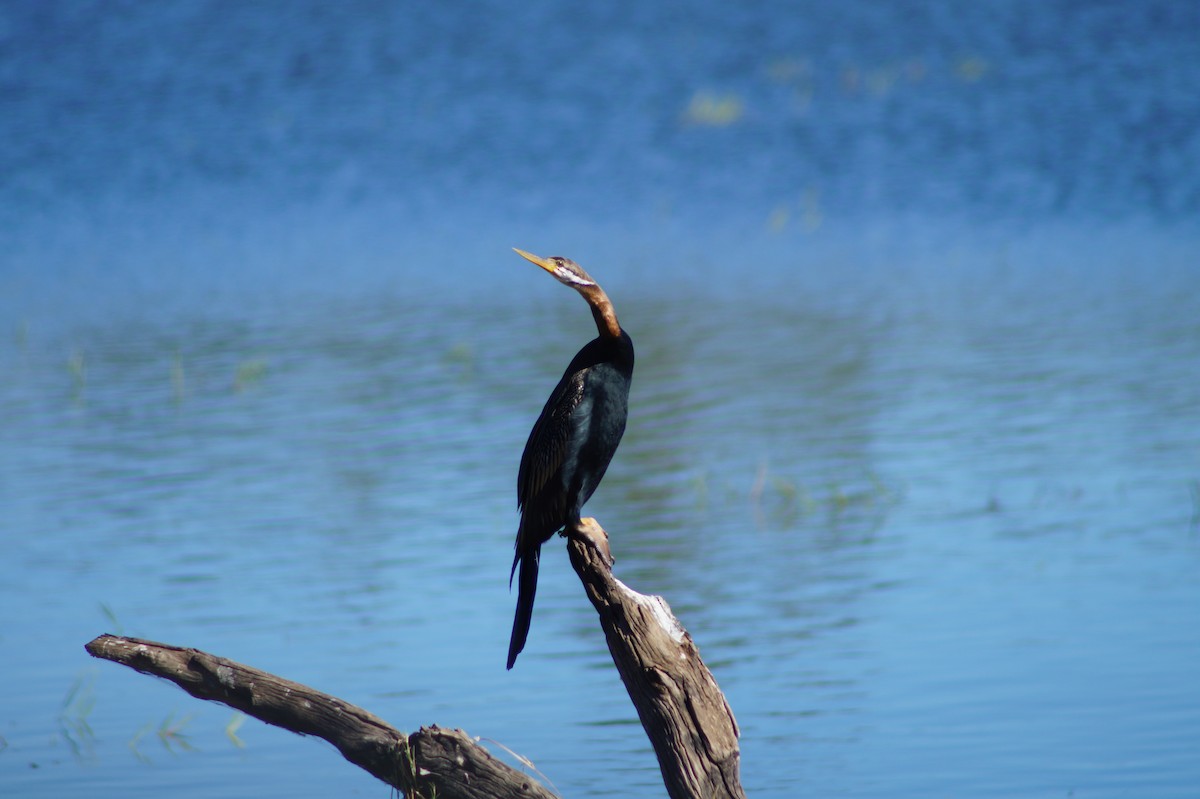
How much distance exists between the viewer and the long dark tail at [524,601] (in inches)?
150

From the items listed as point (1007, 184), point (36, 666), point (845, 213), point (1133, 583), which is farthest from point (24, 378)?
point (1007, 184)

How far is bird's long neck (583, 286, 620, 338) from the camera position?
3738 mm

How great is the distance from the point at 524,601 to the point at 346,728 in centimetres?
52

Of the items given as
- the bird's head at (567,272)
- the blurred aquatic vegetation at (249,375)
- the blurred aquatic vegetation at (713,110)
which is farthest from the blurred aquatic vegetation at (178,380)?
the blurred aquatic vegetation at (713,110)

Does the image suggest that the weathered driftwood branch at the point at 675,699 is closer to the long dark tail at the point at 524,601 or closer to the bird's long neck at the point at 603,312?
the long dark tail at the point at 524,601

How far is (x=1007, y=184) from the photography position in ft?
73.0

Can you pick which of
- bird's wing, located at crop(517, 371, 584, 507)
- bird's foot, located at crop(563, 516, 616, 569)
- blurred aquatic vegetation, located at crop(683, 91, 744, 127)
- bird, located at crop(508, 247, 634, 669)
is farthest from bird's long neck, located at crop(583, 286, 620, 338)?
blurred aquatic vegetation, located at crop(683, 91, 744, 127)

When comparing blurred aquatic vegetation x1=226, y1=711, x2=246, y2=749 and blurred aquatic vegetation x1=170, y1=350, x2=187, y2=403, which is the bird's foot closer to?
blurred aquatic vegetation x1=226, y1=711, x2=246, y2=749

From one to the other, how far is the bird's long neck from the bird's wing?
132 millimetres

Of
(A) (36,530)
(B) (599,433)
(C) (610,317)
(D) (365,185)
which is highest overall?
(C) (610,317)

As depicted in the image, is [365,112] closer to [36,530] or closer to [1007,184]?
[1007,184]

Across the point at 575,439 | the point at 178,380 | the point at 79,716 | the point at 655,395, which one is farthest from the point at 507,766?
the point at 178,380

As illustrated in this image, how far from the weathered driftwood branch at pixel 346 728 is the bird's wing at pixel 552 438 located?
2.14ft

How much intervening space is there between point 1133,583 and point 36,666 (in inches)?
183
